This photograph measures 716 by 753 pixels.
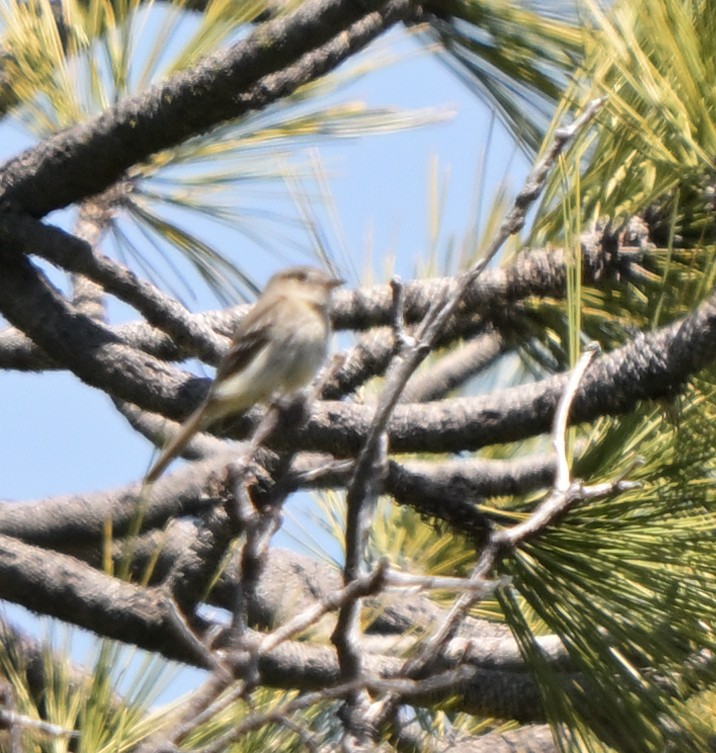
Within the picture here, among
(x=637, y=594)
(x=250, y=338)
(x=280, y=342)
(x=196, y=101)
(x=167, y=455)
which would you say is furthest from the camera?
(x=280, y=342)

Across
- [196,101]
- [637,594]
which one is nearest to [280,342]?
[196,101]

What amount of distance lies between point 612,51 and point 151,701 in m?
1.19

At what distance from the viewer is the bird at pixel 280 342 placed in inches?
86.9

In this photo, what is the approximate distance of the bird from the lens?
221 cm

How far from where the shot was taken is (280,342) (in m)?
2.47

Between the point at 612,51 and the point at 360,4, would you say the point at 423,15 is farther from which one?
the point at 612,51

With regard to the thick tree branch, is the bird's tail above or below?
below

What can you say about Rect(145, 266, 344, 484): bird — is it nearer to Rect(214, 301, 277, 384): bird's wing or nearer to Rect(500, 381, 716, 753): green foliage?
Rect(214, 301, 277, 384): bird's wing

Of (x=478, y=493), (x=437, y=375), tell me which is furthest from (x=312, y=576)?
(x=478, y=493)

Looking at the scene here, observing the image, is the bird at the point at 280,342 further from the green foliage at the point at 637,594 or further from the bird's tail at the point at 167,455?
the green foliage at the point at 637,594

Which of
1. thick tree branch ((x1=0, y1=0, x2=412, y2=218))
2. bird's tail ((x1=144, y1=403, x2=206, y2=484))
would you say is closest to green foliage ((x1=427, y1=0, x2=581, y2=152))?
thick tree branch ((x1=0, y1=0, x2=412, y2=218))

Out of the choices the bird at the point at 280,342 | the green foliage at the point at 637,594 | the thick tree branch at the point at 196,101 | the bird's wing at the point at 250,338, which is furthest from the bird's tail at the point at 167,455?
the green foliage at the point at 637,594

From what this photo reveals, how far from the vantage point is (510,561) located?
5.30 feet

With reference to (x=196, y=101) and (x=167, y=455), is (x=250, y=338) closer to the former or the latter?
(x=167, y=455)
